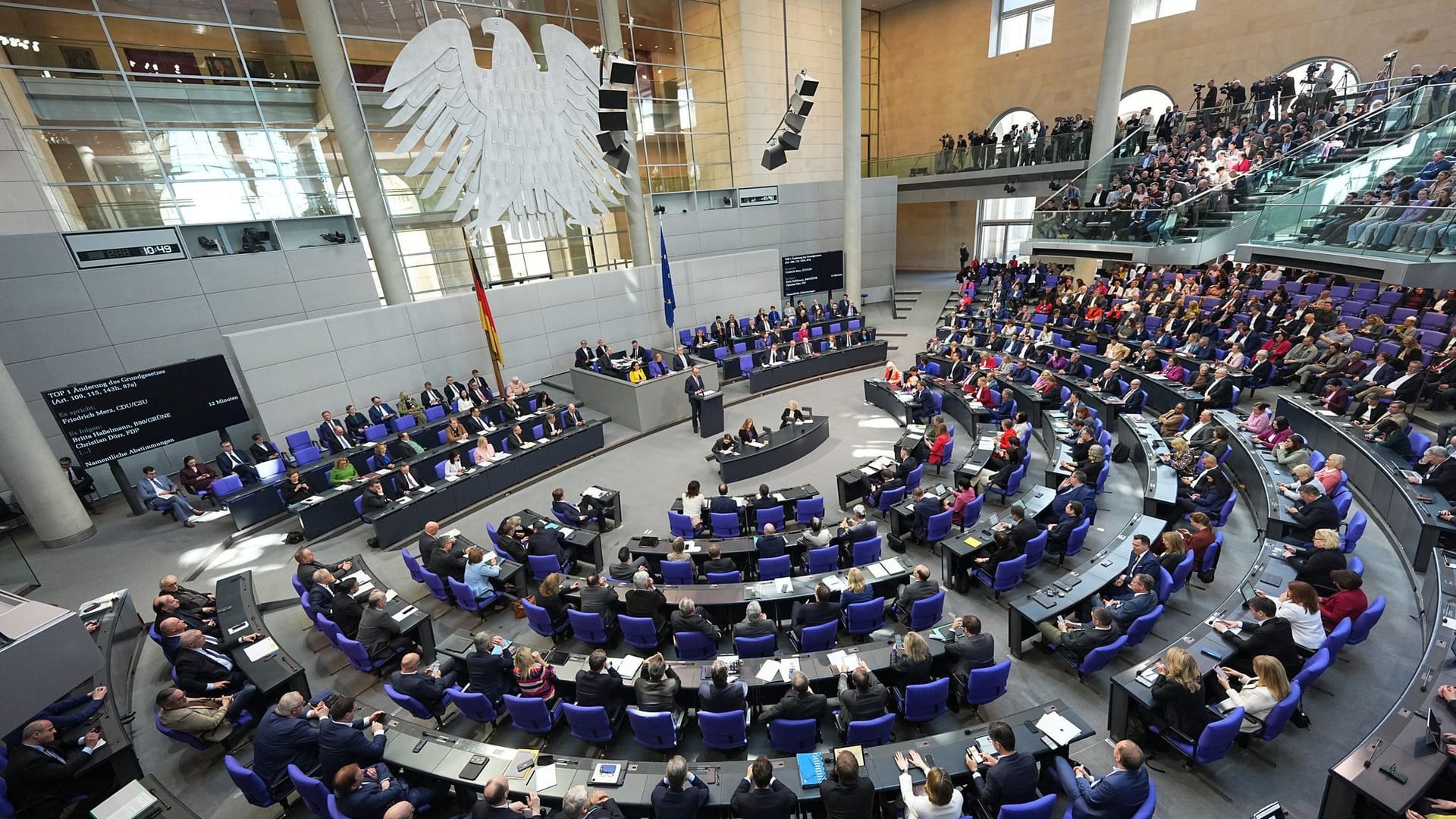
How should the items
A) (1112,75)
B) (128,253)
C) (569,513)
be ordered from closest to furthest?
(569,513) < (128,253) < (1112,75)

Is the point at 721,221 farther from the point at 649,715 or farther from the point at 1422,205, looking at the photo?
the point at 649,715

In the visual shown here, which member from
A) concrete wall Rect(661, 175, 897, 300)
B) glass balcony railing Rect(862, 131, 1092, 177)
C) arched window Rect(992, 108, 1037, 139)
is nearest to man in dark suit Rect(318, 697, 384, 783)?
concrete wall Rect(661, 175, 897, 300)

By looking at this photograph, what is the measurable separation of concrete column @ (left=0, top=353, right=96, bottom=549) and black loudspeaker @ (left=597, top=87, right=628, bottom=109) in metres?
11.9

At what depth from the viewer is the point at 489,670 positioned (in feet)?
18.9

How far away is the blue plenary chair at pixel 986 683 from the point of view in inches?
215

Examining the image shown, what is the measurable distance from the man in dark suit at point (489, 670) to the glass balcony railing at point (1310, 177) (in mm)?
17190

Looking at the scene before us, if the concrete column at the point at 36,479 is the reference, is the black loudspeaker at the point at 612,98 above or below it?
above

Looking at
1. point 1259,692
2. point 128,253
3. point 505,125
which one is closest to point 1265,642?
point 1259,692

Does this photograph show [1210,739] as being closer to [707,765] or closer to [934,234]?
[707,765]

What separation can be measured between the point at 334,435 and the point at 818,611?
11514 mm

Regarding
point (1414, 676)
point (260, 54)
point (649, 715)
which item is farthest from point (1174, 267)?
point (260, 54)

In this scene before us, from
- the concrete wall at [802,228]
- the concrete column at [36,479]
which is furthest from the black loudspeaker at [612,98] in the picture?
the concrete column at [36,479]

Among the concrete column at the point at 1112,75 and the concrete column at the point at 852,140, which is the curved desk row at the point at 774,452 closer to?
the concrete column at the point at 852,140

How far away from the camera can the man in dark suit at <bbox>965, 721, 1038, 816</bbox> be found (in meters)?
4.27
